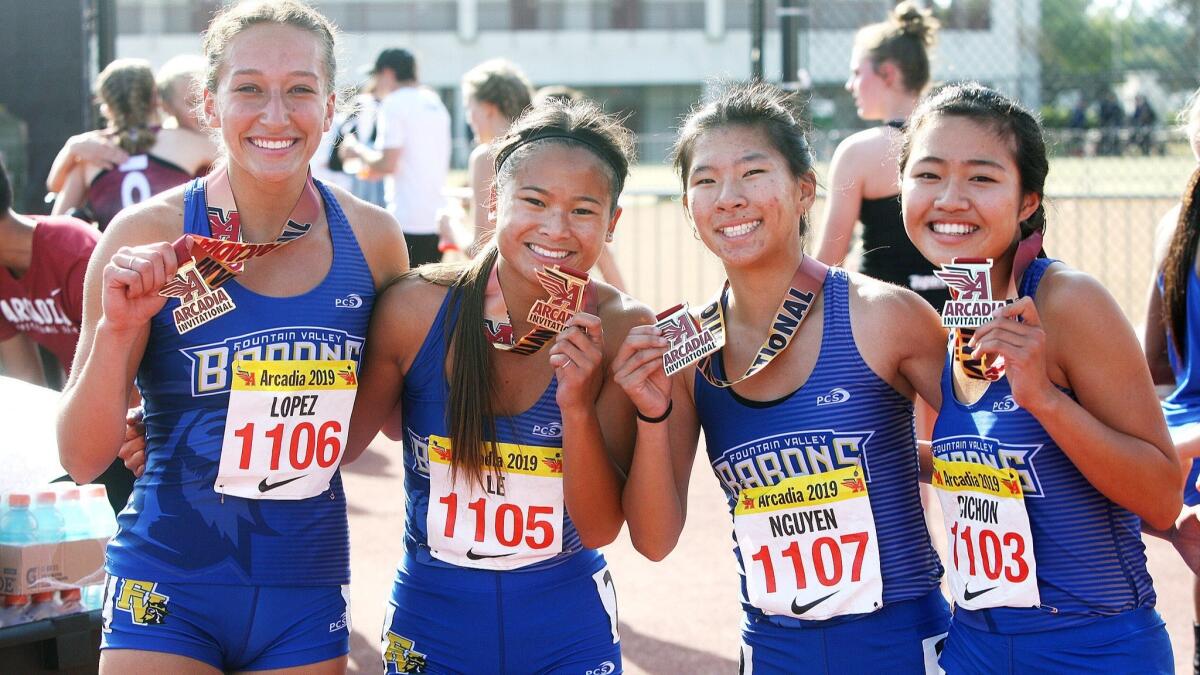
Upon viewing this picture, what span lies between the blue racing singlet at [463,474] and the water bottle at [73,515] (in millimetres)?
1081

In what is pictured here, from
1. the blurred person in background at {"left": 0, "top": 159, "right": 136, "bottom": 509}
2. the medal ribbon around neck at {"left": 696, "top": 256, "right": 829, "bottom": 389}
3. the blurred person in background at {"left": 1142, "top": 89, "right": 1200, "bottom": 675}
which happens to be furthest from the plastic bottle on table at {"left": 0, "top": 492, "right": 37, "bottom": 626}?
the blurred person in background at {"left": 1142, "top": 89, "right": 1200, "bottom": 675}

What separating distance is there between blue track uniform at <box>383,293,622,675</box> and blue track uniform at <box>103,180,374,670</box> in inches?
8.6

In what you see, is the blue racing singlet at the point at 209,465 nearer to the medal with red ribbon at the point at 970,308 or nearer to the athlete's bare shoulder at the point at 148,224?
the athlete's bare shoulder at the point at 148,224

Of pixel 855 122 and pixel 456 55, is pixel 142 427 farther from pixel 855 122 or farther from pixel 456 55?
pixel 456 55

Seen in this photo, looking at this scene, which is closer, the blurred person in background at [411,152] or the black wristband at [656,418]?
the black wristband at [656,418]

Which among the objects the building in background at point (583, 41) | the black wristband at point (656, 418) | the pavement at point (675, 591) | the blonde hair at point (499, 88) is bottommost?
the pavement at point (675, 591)

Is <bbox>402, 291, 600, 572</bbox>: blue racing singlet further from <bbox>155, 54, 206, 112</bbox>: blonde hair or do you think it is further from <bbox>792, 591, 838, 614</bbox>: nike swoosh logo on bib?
<bbox>155, 54, 206, 112</bbox>: blonde hair

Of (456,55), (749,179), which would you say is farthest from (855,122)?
(456,55)

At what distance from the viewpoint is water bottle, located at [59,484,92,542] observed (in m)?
3.49

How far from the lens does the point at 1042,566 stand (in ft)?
8.43

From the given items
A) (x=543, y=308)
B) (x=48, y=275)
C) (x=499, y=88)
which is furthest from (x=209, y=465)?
(x=499, y=88)

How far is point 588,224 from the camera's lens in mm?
2906

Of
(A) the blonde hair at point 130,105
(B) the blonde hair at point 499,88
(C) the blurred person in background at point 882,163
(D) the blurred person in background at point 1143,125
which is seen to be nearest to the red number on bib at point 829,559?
(C) the blurred person in background at point 882,163

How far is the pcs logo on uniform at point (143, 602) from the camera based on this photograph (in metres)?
2.72
